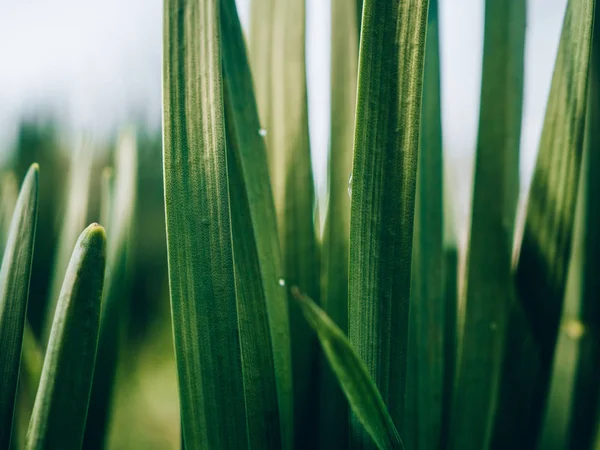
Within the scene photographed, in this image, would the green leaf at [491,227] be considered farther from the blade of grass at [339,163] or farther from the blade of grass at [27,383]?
the blade of grass at [27,383]

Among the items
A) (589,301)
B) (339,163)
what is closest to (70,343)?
(339,163)

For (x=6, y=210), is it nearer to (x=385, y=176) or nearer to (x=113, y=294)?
(x=113, y=294)

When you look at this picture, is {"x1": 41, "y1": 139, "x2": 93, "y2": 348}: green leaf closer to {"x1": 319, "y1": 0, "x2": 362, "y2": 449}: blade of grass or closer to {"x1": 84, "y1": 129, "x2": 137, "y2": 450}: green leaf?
{"x1": 84, "y1": 129, "x2": 137, "y2": 450}: green leaf

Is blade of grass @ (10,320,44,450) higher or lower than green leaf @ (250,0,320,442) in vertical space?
lower

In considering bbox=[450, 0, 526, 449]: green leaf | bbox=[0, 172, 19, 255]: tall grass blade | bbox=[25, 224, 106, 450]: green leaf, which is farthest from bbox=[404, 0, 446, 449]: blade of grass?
bbox=[0, 172, 19, 255]: tall grass blade

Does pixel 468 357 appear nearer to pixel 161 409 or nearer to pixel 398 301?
pixel 398 301

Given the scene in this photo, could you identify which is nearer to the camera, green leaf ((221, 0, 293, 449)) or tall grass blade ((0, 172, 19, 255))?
green leaf ((221, 0, 293, 449))

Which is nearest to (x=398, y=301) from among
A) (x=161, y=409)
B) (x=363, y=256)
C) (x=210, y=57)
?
(x=363, y=256)
